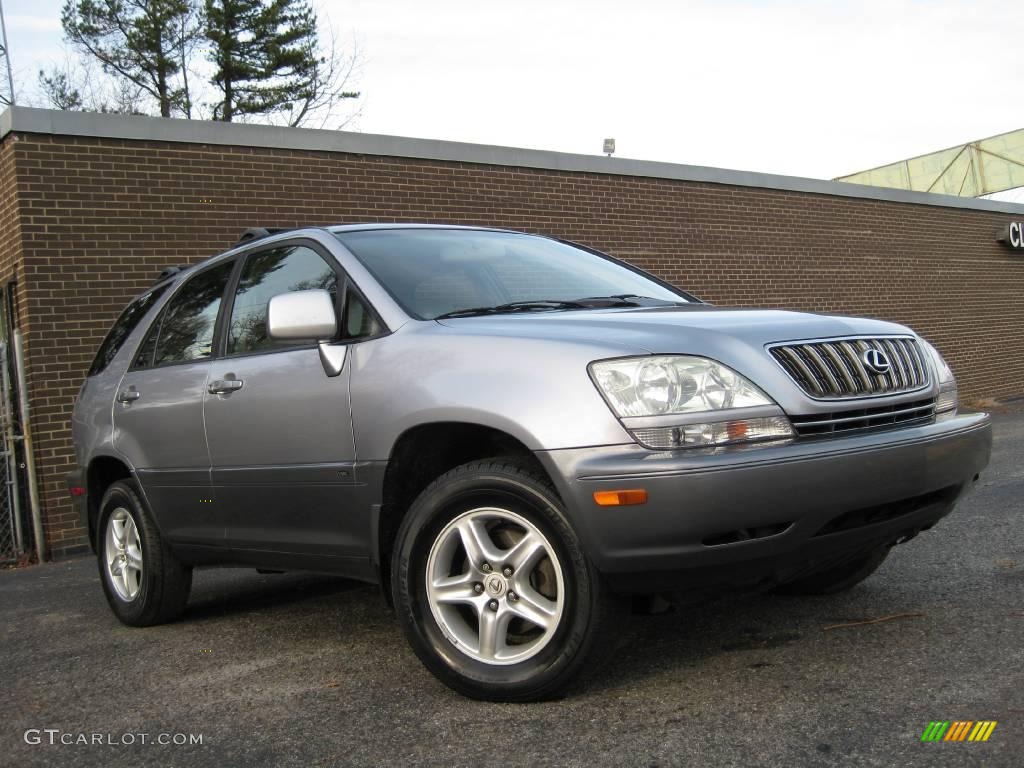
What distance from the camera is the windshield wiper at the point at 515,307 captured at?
4141mm

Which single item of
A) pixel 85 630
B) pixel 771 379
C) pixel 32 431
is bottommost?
pixel 85 630

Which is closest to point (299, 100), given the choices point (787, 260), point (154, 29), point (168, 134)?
point (154, 29)

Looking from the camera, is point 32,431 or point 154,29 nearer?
point 32,431

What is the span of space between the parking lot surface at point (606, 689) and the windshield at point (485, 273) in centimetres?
140

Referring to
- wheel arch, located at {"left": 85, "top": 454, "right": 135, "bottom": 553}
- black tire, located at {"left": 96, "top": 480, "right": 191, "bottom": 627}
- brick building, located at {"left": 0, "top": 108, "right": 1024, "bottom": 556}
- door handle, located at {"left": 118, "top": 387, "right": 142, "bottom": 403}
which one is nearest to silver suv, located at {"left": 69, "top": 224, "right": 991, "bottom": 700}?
black tire, located at {"left": 96, "top": 480, "right": 191, "bottom": 627}

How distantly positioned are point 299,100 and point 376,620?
1203 inches

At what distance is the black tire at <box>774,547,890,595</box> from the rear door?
8.35ft

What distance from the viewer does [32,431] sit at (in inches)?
347

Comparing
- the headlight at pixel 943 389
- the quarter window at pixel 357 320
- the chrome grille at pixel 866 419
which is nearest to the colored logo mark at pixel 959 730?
the chrome grille at pixel 866 419

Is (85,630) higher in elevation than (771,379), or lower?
lower

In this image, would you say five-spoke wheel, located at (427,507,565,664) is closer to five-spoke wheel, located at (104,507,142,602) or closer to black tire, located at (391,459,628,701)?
black tire, located at (391,459,628,701)

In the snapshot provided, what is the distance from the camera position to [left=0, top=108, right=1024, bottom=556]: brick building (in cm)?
895

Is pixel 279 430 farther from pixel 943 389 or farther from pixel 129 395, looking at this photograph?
pixel 943 389

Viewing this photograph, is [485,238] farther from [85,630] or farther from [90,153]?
[90,153]
